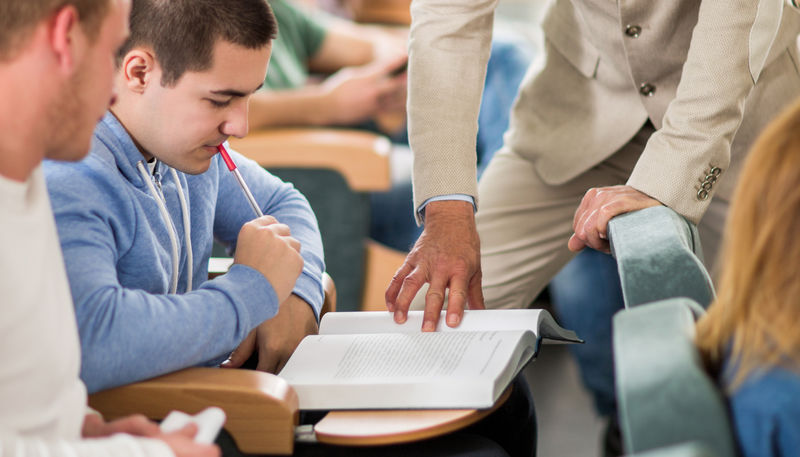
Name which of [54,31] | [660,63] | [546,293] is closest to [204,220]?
[54,31]

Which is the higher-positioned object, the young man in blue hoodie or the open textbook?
the young man in blue hoodie

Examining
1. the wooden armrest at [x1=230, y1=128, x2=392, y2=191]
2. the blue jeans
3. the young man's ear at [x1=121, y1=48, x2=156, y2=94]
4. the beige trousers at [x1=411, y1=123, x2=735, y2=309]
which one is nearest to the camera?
the young man's ear at [x1=121, y1=48, x2=156, y2=94]

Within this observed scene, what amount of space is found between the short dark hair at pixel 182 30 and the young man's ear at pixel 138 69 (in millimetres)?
12

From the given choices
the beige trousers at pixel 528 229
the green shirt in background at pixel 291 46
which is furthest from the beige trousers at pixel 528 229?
the green shirt in background at pixel 291 46

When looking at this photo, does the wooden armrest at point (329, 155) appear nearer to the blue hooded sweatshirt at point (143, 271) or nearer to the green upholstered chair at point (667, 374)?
the blue hooded sweatshirt at point (143, 271)

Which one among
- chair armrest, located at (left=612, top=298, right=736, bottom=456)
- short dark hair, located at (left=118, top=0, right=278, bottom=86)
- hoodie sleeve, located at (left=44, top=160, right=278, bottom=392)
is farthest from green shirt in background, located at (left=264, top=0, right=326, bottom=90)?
chair armrest, located at (left=612, top=298, right=736, bottom=456)

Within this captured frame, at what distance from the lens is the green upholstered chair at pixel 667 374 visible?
74 cm

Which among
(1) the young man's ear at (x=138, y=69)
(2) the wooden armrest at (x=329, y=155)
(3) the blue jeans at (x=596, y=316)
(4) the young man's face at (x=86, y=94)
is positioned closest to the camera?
(4) the young man's face at (x=86, y=94)

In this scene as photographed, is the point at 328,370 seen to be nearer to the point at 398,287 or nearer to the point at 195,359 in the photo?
the point at 195,359

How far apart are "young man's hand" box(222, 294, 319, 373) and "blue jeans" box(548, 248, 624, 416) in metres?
1.10

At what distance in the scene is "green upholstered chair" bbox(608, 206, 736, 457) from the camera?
745 millimetres

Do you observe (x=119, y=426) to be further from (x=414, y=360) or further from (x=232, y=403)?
(x=414, y=360)

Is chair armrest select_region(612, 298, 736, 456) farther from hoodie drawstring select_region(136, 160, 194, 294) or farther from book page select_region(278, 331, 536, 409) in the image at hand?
hoodie drawstring select_region(136, 160, 194, 294)

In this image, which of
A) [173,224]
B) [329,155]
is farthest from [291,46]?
[173,224]
